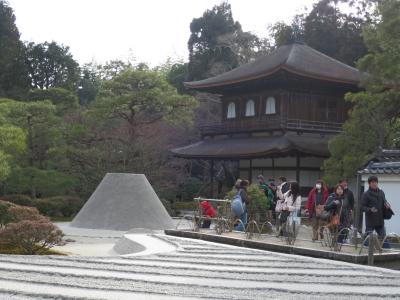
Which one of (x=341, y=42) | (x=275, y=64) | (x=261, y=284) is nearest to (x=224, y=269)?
(x=261, y=284)

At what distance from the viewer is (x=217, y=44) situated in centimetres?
5538

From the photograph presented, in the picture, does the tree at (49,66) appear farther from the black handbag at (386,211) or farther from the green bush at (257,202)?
the black handbag at (386,211)

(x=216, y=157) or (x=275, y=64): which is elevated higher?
(x=275, y=64)

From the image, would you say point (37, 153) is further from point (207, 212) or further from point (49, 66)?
point (49, 66)

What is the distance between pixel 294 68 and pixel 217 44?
27621 mm

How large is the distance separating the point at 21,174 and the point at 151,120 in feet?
27.9

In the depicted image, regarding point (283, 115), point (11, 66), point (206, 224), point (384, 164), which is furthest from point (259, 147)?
point (11, 66)

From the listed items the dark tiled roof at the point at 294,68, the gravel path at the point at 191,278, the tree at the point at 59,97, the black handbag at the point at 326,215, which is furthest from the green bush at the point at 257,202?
the tree at the point at 59,97

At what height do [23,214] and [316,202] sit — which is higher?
[316,202]

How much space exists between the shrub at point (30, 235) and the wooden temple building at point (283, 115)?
16.4 metres

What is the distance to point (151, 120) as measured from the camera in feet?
109

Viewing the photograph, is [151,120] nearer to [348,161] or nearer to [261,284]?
[348,161]

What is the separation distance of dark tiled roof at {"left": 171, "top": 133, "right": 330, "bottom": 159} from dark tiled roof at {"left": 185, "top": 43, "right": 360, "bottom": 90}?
303cm

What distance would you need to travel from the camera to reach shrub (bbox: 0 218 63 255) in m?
11.8
